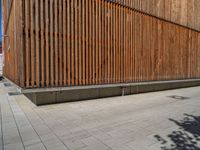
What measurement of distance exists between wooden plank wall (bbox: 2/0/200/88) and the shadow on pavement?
13.7 ft

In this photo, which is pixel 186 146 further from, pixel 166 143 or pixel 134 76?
pixel 134 76

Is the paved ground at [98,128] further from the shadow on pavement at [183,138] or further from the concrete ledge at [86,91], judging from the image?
the concrete ledge at [86,91]

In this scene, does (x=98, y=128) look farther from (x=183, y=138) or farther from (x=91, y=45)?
(x=91, y=45)

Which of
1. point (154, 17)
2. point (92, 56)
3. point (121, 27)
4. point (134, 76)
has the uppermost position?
point (154, 17)

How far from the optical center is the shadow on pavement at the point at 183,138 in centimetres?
342

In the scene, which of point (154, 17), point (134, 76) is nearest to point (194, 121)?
point (134, 76)

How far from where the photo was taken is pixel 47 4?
638 cm

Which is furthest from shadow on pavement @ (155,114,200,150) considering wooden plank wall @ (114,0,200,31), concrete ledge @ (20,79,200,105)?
wooden plank wall @ (114,0,200,31)

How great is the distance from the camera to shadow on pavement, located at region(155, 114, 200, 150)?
3.42 metres

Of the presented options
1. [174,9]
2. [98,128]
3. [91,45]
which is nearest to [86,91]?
[91,45]

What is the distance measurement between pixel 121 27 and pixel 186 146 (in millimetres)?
6621

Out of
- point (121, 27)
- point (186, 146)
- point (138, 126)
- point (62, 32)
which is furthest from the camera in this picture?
point (121, 27)

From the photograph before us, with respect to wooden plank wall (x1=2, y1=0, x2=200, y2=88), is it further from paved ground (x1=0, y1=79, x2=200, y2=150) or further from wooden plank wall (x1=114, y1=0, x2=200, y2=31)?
paved ground (x1=0, y1=79, x2=200, y2=150)

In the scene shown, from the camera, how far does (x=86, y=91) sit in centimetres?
796
